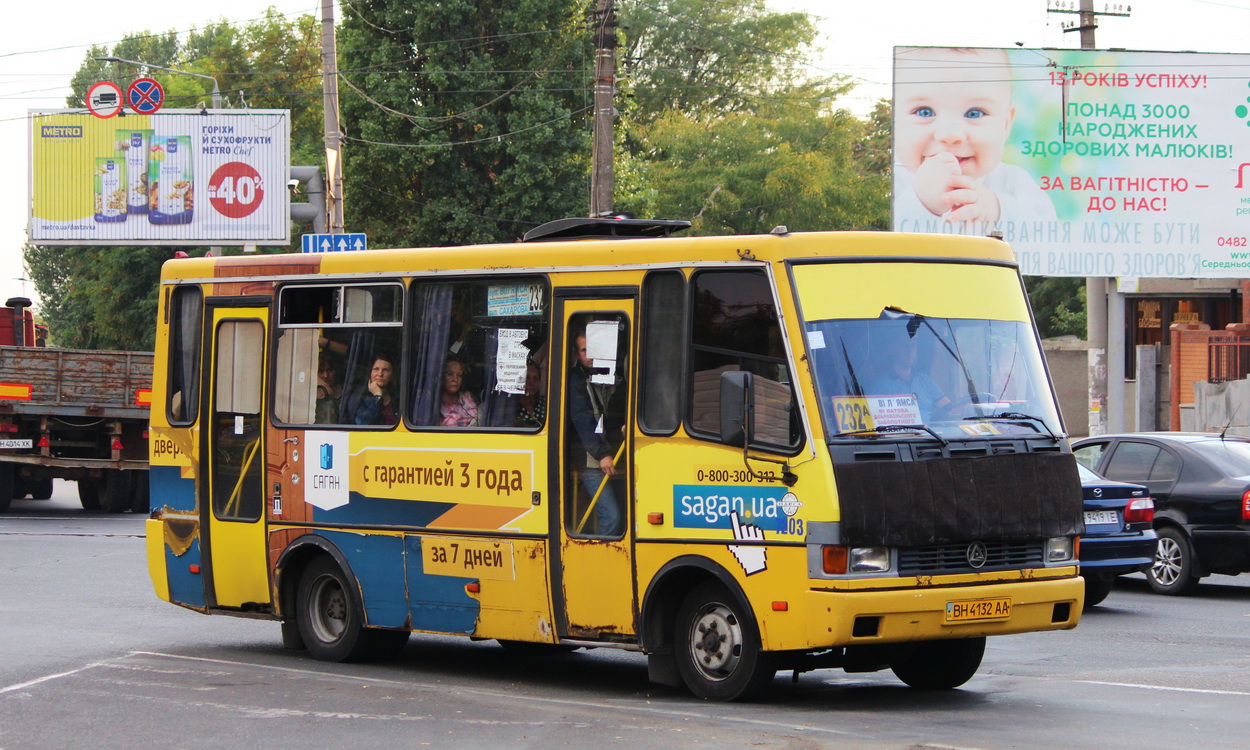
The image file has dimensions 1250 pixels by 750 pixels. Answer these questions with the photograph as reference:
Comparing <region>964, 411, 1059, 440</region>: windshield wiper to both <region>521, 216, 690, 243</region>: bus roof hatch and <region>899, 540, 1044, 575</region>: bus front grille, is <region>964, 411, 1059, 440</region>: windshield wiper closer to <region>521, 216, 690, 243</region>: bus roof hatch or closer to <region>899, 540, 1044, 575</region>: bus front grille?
<region>899, 540, 1044, 575</region>: bus front grille

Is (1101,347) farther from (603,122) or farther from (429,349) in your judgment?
(429,349)

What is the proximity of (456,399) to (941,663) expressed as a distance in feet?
11.4

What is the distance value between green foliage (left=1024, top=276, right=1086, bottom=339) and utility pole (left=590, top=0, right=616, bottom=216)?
3501cm

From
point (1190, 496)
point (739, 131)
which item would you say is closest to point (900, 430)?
point (1190, 496)

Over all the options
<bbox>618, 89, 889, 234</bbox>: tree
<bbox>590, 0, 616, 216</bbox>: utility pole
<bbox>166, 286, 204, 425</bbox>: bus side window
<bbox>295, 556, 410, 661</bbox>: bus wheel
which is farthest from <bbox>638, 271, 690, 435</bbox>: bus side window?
<bbox>618, 89, 889, 234</bbox>: tree

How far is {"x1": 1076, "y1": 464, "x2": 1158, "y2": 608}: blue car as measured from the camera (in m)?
14.1

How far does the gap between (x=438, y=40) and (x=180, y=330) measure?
25.6m

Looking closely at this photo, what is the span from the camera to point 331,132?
27.3 metres

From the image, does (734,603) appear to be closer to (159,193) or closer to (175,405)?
(175,405)

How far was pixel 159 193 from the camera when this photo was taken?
41.7 meters

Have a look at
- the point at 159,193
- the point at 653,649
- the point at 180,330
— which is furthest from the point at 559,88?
the point at 653,649

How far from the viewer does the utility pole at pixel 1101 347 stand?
30.0 m

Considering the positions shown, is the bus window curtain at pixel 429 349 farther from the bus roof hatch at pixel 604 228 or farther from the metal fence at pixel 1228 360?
the metal fence at pixel 1228 360

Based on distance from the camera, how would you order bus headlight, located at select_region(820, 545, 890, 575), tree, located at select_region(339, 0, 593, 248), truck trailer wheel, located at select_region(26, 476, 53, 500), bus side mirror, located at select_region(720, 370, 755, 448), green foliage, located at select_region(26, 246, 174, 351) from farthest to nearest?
1. green foliage, located at select_region(26, 246, 174, 351)
2. tree, located at select_region(339, 0, 593, 248)
3. truck trailer wheel, located at select_region(26, 476, 53, 500)
4. bus side mirror, located at select_region(720, 370, 755, 448)
5. bus headlight, located at select_region(820, 545, 890, 575)
